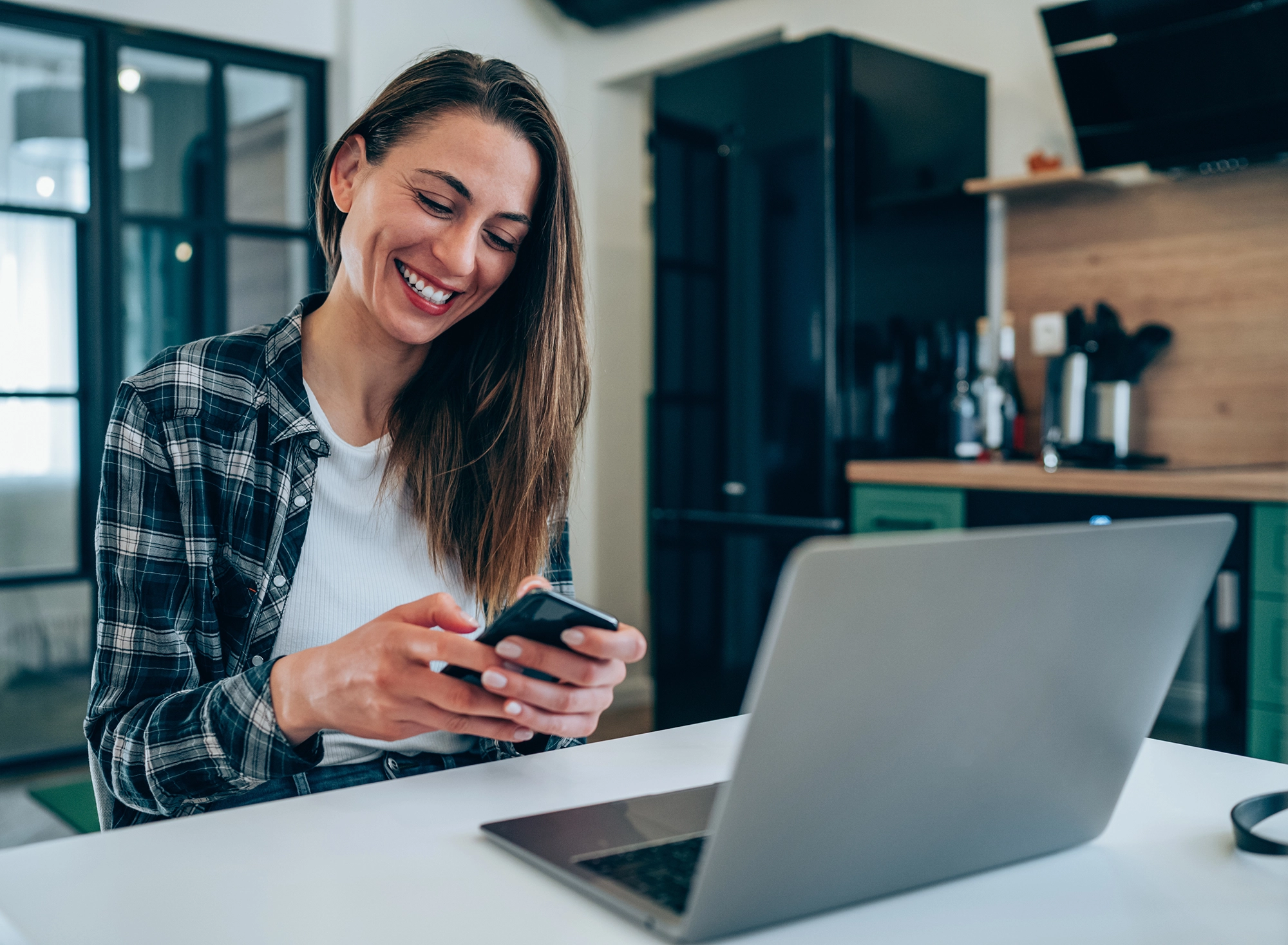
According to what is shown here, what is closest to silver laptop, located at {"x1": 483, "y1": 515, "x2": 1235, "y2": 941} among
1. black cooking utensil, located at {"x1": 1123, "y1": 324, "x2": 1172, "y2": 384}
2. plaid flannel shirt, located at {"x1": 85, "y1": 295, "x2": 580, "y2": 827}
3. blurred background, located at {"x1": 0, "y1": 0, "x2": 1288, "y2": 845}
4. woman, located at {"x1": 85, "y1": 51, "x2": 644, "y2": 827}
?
woman, located at {"x1": 85, "y1": 51, "x2": 644, "y2": 827}

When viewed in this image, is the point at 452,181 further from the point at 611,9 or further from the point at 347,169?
the point at 611,9

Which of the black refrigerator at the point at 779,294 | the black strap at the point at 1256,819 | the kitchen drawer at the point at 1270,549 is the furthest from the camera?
the black refrigerator at the point at 779,294

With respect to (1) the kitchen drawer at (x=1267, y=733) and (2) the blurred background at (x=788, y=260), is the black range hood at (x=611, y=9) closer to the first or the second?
(2) the blurred background at (x=788, y=260)

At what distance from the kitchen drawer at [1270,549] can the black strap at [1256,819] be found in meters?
1.47

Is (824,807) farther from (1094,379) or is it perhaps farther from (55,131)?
(55,131)

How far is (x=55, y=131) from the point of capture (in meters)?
3.18

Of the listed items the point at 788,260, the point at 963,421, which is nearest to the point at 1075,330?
the point at 963,421

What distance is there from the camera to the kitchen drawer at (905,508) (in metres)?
2.55

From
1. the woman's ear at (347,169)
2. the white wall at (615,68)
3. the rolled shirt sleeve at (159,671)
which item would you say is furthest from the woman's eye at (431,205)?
the white wall at (615,68)

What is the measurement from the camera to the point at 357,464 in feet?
3.85

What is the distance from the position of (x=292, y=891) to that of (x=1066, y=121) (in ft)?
9.57

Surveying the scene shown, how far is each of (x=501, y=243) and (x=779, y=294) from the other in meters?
1.81

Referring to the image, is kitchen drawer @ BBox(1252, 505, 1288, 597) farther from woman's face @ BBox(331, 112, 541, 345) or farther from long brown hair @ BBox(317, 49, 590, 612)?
woman's face @ BBox(331, 112, 541, 345)

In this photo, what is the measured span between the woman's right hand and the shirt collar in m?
0.38
